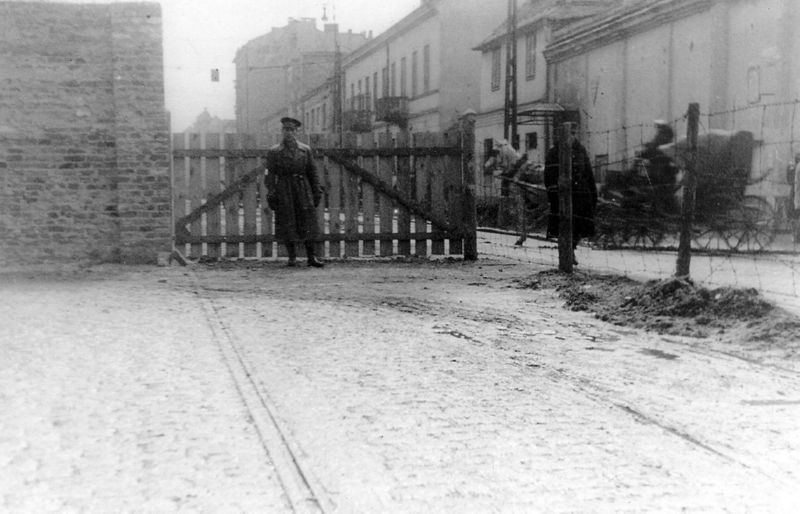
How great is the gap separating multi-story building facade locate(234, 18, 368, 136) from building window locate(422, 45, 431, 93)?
94.8ft

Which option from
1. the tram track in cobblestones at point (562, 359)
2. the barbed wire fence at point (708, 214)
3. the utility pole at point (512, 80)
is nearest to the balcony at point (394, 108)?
the utility pole at point (512, 80)

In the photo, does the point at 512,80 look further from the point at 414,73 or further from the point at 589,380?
the point at 589,380

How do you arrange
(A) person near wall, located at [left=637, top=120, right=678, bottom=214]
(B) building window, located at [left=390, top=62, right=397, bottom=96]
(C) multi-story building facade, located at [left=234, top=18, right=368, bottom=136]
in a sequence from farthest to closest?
(C) multi-story building facade, located at [left=234, top=18, right=368, bottom=136] → (B) building window, located at [left=390, top=62, right=397, bottom=96] → (A) person near wall, located at [left=637, top=120, right=678, bottom=214]

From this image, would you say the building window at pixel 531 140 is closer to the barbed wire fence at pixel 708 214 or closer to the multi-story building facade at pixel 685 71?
the multi-story building facade at pixel 685 71

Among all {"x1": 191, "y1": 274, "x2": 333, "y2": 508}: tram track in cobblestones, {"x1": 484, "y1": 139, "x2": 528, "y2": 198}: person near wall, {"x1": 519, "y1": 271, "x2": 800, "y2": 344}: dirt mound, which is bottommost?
{"x1": 191, "y1": 274, "x2": 333, "y2": 508}: tram track in cobblestones

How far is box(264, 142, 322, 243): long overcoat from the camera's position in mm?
12266

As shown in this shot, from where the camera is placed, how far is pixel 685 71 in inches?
919

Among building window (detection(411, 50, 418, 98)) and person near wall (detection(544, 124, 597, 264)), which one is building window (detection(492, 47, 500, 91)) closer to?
building window (detection(411, 50, 418, 98))

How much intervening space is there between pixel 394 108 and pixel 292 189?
34.6 meters

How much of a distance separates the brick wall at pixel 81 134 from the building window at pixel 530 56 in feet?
78.4

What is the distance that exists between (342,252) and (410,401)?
9.02 m

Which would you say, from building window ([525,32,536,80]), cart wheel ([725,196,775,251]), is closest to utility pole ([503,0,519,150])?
building window ([525,32,536,80])

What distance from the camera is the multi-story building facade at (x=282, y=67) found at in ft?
245

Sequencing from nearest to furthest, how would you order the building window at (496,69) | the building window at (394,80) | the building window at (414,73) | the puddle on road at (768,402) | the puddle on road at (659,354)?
the puddle on road at (768,402) < the puddle on road at (659,354) < the building window at (496,69) < the building window at (414,73) < the building window at (394,80)
